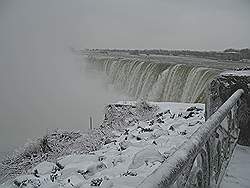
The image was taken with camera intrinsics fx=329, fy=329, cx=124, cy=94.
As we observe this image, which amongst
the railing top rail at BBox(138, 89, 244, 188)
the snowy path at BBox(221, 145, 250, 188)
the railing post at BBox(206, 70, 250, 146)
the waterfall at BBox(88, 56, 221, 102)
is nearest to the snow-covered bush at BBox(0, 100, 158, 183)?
the waterfall at BBox(88, 56, 221, 102)

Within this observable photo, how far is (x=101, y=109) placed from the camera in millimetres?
22125

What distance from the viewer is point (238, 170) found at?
2.99 meters

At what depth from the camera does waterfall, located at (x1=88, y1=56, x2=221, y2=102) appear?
640 inches

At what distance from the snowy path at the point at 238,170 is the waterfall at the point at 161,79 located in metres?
8.81

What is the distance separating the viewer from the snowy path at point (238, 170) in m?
2.71

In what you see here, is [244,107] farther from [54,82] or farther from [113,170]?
[54,82]

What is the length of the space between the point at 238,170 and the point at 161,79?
Answer: 16588 millimetres

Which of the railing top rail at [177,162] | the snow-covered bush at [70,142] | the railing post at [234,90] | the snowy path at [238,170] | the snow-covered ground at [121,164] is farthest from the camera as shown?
the snow-covered bush at [70,142]


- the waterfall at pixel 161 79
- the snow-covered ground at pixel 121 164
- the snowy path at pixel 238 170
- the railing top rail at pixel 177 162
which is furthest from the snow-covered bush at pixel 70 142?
the railing top rail at pixel 177 162

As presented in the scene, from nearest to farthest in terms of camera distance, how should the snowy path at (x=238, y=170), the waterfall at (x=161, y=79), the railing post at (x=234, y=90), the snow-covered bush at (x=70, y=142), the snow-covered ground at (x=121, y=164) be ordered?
the snowy path at (x=238, y=170) → the railing post at (x=234, y=90) → the snow-covered ground at (x=121, y=164) → the snow-covered bush at (x=70, y=142) → the waterfall at (x=161, y=79)

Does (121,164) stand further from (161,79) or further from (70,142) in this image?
(161,79)

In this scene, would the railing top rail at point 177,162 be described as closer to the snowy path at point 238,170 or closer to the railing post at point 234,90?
the snowy path at point 238,170

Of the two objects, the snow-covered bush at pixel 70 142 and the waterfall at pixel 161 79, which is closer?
the snow-covered bush at pixel 70 142

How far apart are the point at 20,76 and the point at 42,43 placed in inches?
320
